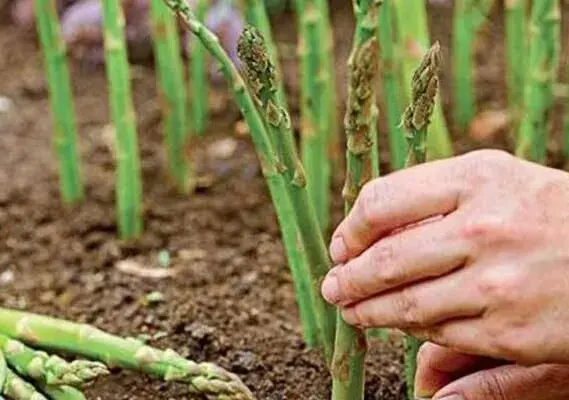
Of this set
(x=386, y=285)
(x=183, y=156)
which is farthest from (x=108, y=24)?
(x=386, y=285)

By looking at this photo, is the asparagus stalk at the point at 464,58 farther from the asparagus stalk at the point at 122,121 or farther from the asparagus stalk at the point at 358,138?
the asparagus stalk at the point at 358,138

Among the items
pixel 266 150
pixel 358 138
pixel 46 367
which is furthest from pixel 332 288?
pixel 46 367

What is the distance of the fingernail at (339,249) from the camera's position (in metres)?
1.31

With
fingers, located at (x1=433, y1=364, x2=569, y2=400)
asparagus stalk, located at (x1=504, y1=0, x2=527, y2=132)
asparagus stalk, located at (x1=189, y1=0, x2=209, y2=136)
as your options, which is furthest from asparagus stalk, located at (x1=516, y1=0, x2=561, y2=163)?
fingers, located at (x1=433, y1=364, x2=569, y2=400)

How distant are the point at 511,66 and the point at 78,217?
70 centimetres

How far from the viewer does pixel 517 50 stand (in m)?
2.34

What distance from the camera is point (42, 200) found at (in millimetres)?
2275

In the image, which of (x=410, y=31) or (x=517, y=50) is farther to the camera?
(x=517, y=50)

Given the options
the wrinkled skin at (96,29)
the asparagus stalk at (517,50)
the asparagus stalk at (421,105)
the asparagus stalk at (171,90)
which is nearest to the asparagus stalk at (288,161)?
the asparagus stalk at (421,105)

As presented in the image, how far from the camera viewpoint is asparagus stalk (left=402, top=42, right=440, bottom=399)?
4.35 ft

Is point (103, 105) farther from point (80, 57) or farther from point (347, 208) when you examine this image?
point (347, 208)

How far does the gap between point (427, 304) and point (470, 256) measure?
0.18ft

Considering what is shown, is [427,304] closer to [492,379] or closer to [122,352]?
[492,379]

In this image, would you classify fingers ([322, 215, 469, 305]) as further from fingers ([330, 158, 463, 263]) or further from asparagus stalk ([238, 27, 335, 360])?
asparagus stalk ([238, 27, 335, 360])
